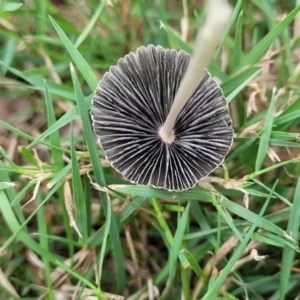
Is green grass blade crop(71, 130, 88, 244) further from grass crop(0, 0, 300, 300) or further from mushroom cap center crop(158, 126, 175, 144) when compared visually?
mushroom cap center crop(158, 126, 175, 144)

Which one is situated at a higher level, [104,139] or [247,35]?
[247,35]

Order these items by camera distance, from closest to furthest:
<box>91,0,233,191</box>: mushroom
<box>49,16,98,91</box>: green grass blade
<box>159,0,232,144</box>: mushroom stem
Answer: <box>159,0,232,144</box>: mushroom stem → <box>91,0,233,191</box>: mushroom → <box>49,16,98,91</box>: green grass blade

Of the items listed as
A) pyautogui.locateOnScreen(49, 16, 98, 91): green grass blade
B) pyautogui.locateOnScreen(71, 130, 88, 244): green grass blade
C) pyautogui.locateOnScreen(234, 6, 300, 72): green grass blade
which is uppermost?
pyautogui.locateOnScreen(234, 6, 300, 72): green grass blade

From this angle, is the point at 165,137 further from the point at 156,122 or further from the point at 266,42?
the point at 266,42

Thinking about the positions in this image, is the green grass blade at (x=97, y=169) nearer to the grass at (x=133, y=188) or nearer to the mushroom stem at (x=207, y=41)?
the grass at (x=133, y=188)

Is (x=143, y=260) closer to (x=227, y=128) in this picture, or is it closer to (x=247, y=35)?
(x=227, y=128)

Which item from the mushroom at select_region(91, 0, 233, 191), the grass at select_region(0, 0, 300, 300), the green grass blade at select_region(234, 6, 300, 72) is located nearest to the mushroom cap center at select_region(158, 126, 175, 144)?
the mushroom at select_region(91, 0, 233, 191)

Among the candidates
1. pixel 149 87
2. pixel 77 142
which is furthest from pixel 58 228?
pixel 149 87
